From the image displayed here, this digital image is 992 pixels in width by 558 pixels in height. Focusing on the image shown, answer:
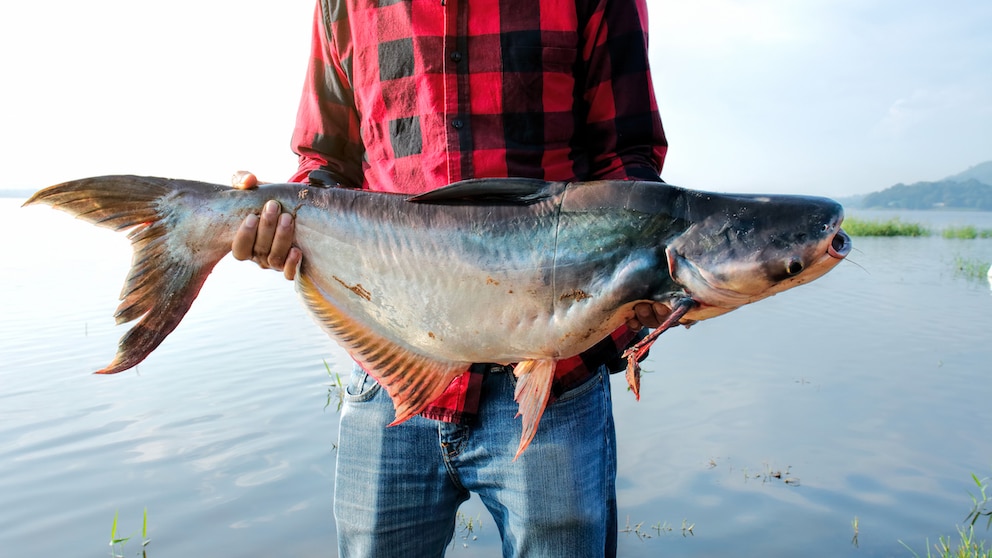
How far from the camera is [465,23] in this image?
216cm

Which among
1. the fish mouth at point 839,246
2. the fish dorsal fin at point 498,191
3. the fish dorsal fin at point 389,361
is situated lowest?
the fish dorsal fin at point 389,361

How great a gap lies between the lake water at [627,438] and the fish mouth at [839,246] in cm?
369

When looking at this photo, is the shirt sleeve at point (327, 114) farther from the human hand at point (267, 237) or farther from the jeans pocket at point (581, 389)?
the jeans pocket at point (581, 389)

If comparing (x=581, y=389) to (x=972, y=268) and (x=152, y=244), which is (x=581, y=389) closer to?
(x=152, y=244)

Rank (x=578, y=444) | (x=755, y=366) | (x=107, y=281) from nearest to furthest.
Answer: (x=578, y=444) < (x=755, y=366) < (x=107, y=281)

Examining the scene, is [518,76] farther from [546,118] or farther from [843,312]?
[843,312]

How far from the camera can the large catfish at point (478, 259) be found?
170 centimetres

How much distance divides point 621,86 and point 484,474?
1.39 m

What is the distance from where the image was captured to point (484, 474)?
2.09m

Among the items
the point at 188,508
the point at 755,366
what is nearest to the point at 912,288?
the point at 755,366

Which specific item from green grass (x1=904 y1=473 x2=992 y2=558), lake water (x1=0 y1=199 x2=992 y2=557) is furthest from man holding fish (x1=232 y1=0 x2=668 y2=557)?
green grass (x1=904 y1=473 x2=992 y2=558)

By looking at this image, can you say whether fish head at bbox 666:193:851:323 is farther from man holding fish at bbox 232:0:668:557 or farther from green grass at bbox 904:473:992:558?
green grass at bbox 904:473:992:558

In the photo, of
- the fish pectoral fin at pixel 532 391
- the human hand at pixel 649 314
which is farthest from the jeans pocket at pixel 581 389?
the human hand at pixel 649 314

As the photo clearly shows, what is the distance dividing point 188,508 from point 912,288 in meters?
16.7
